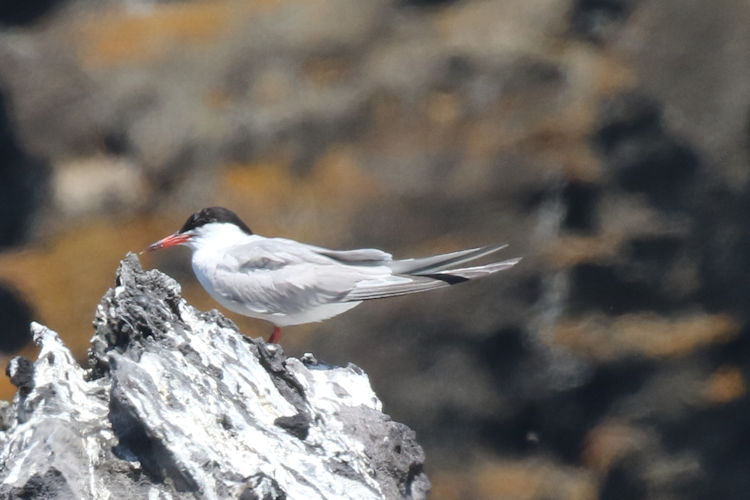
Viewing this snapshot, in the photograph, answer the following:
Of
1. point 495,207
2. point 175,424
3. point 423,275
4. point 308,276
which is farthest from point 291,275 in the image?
point 495,207

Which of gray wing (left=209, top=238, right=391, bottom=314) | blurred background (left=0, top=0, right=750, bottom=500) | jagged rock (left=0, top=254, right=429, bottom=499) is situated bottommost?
jagged rock (left=0, top=254, right=429, bottom=499)

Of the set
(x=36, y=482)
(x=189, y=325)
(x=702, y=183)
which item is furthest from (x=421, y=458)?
(x=702, y=183)

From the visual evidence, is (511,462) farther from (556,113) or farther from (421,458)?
(421,458)

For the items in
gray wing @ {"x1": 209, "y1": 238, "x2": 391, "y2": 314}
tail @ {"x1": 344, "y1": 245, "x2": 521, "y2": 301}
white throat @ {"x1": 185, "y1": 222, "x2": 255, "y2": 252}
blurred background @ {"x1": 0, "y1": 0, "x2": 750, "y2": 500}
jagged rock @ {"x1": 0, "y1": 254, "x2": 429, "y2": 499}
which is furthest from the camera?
blurred background @ {"x1": 0, "y1": 0, "x2": 750, "y2": 500}

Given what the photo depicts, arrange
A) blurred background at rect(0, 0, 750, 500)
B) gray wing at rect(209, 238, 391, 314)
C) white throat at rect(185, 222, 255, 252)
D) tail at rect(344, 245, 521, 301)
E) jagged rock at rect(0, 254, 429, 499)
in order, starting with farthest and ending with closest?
1. blurred background at rect(0, 0, 750, 500)
2. white throat at rect(185, 222, 255, 252)
3. gray wing at rect(209, 238, 391, 314)
4. tail at rect(344, 245, 521, 301)
5. jagged rock at rect(0, 254, 429, 499)

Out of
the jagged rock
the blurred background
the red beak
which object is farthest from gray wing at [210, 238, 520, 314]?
the blurred background

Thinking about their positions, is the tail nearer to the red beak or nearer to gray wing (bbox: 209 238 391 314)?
gray wing (bbox: 209 238 391 314)
